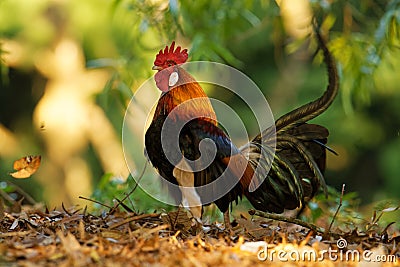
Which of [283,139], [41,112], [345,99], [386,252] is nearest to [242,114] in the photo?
[41,112]

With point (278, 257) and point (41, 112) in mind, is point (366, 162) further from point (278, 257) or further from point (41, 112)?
point (278, 257)

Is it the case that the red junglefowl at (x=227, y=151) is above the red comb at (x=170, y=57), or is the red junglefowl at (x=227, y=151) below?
below

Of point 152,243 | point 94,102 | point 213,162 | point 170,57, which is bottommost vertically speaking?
point 152,243

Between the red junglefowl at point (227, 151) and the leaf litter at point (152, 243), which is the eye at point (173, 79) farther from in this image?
the leaf litter at point (152, 243)

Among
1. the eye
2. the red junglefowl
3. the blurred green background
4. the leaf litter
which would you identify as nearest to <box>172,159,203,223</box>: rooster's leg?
the red junglefowl

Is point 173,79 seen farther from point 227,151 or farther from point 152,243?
point 152,243

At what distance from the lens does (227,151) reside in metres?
2.74

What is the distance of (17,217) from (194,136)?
86 centimetres

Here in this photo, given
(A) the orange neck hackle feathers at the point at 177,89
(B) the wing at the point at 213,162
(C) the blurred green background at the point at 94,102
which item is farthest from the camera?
(C) the blurred green background at the point at 94,102

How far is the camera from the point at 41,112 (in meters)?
7.53

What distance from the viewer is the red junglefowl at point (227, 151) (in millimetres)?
2727

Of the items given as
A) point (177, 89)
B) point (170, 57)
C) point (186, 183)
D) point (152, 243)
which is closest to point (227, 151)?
point (186, 183)

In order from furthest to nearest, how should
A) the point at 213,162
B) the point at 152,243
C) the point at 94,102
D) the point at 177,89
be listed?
the point at 94,102 → the point at 177,89 → the point at 213,162 → the point at 152,243

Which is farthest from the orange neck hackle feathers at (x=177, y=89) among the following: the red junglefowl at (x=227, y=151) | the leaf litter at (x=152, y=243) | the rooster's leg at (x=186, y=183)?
the leaf litter at (x=152, y=243)
